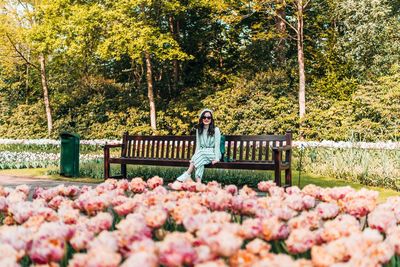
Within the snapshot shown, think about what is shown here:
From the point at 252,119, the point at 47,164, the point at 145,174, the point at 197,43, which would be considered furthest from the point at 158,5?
the point at 145,174

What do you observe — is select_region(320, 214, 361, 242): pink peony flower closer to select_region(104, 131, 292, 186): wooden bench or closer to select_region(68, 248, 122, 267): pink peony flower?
select_region(68, 248, 122, 267): pink peony flower

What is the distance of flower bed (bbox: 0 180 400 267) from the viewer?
1.52 m

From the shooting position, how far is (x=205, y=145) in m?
8.59

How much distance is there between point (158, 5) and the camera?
19.0m

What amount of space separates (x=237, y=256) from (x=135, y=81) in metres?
22.1

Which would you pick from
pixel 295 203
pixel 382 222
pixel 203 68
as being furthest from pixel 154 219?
pixel 203 68

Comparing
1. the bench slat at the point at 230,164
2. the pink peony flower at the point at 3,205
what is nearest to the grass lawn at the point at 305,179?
the bench slat at the point at 230,164

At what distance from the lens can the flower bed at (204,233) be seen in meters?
1.52

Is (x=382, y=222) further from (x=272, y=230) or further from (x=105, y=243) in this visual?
(x=105, y=243)

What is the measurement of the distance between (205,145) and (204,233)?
689 centimetres

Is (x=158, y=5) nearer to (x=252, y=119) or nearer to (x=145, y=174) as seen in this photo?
(x=252, y=119)

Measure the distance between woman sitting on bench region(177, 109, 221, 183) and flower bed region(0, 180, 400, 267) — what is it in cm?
542

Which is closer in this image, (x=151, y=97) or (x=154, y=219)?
(x=154, y=219)

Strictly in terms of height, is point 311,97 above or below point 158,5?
below
